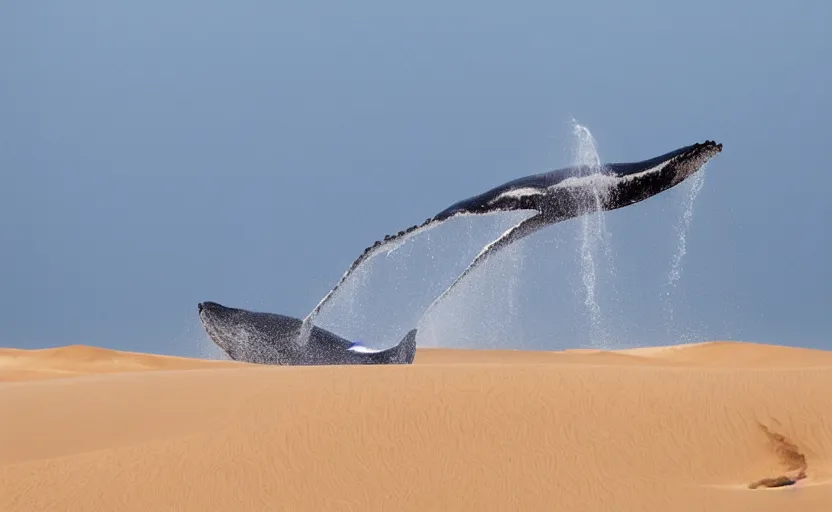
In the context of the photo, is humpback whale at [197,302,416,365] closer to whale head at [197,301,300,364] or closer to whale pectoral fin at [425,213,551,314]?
whale head at [197,301,300,364]

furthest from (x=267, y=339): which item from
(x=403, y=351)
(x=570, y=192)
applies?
(x=570, y=192)

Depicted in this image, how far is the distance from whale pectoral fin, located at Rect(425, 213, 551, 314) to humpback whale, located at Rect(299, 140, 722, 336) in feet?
0.06

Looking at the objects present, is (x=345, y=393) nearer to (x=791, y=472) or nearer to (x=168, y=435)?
(x=168, y=435)

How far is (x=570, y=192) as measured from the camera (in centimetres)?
→ 1412

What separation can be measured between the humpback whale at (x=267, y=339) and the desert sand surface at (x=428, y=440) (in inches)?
205

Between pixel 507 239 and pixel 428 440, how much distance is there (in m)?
6.47

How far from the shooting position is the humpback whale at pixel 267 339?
1620 centimetres

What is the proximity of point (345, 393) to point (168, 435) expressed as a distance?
1.79m

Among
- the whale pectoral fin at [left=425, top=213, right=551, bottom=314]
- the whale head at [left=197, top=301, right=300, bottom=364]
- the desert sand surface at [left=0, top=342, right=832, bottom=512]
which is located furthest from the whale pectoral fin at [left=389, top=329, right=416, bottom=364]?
the desert sand surface at [left=0, top=342, right=832, bottom=512]

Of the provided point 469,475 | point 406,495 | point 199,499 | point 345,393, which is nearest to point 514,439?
point 469,475

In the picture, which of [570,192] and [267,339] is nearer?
[570,192]

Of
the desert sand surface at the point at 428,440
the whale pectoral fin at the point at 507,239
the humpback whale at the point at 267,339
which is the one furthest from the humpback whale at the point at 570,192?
the desert sand surface at the point at 428,440

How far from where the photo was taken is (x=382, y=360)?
14.9 m

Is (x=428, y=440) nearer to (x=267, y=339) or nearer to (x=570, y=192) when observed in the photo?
(x=570, y=192)
